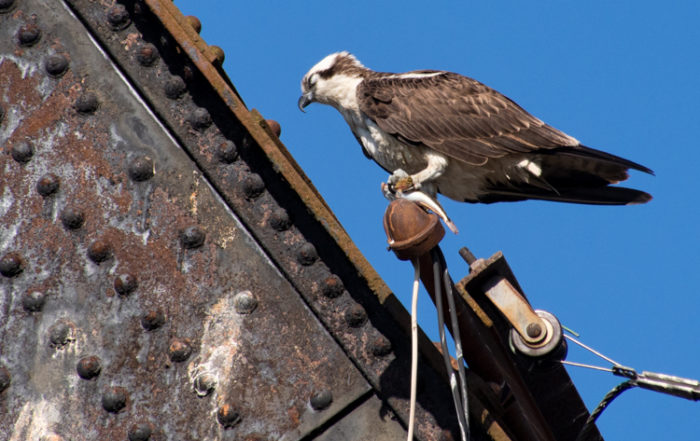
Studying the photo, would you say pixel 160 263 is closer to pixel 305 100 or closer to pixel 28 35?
pixel 28 35

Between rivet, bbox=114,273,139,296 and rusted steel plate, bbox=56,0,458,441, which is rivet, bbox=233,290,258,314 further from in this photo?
rivet, bbox=114,273,139,296

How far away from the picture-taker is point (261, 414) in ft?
9.84

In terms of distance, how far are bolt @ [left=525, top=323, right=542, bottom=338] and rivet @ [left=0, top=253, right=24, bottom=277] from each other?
6.66 feet

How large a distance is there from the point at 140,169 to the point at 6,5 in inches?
34.8

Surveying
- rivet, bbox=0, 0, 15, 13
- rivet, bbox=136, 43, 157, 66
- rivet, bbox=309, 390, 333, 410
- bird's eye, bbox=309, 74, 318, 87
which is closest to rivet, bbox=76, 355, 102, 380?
rivet, bbox=309, 390, 333, 410

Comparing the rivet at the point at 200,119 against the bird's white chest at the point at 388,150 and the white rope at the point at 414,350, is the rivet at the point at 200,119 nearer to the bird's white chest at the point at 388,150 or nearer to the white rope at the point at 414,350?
the white rope at the point at 414,350

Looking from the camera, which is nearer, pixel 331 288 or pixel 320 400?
pixel 320 400

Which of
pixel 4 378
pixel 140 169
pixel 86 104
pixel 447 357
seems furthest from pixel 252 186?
pixel 4 378

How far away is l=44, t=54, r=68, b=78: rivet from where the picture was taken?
131 inches

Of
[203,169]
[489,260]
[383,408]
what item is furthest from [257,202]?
[489,260]

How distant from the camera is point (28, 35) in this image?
3.34m

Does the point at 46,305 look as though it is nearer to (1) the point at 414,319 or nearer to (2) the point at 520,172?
(1) the point at 414,319

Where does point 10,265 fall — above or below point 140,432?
above

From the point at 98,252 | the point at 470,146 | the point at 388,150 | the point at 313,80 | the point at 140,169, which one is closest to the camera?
the point at 98,252
